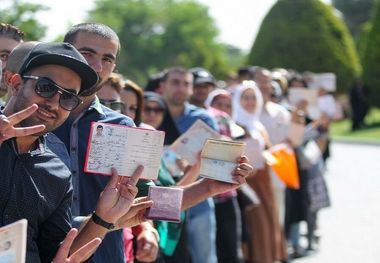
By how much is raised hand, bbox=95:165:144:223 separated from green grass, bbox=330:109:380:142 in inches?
1005

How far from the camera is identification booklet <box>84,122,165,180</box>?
2873mm

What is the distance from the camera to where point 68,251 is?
2.60m

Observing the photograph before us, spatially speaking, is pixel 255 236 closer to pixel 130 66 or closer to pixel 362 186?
pixel 362 186

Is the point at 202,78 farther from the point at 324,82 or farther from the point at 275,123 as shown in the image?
the point at 324,82

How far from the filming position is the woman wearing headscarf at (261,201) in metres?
8.14

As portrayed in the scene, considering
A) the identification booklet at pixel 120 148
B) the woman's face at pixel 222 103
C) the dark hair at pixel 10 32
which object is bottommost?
the woman's face at pixel 222 103

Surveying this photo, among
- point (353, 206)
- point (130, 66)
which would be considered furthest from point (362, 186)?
point (130, 66)


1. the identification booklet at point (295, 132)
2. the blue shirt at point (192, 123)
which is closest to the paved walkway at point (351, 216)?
the identification booklet at point (295, 132)

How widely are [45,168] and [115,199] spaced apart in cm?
29

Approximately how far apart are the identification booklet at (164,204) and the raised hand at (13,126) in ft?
2.67

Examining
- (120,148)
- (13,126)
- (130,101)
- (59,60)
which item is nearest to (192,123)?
(130,101)

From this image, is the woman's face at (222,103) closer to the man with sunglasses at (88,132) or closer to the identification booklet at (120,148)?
the man with sunglasses at (88,132)

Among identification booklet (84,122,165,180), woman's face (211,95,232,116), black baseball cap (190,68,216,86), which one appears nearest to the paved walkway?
woman's face (211,95,232,116)

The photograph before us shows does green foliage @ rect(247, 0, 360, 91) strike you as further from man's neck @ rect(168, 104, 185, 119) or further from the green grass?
man's neck @ rect(168, 104, 185, 119)
